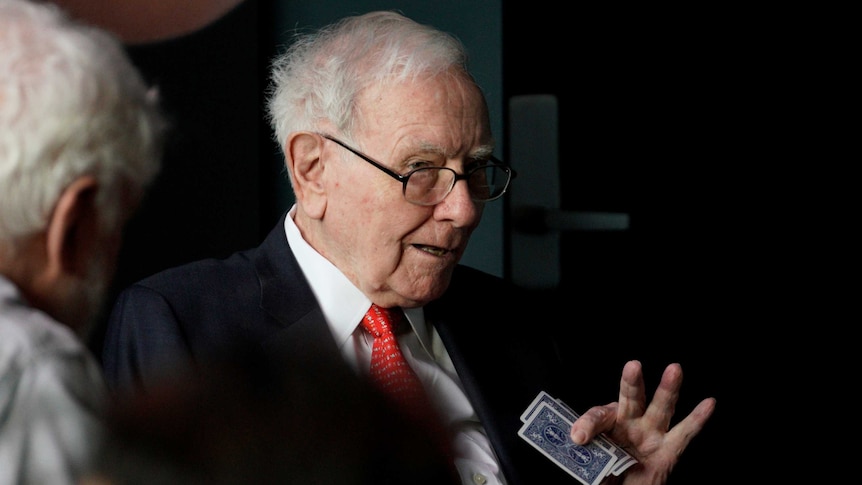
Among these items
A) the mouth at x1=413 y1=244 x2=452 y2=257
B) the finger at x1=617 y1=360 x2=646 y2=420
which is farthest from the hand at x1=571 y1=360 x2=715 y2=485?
the mouth at x1=413 y1=244 x2=452 y2=257

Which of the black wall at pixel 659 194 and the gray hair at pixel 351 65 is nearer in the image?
the gray hair at pixel 351 65

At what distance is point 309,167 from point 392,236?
0.19m

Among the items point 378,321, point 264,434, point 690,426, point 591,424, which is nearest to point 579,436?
point 591,424

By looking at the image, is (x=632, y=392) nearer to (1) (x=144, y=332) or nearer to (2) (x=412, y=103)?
(2) (x=412, y=103)

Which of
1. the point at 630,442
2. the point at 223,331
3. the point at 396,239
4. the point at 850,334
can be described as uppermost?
the point at 396,239

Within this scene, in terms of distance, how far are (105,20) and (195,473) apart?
68 cm

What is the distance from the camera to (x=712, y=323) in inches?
114

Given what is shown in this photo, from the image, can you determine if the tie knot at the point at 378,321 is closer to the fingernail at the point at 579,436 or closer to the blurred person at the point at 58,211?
the fingernail at the point at 579,436

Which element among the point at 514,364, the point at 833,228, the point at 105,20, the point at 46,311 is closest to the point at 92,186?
the point at 46,311

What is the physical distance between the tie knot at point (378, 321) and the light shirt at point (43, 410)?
98cm

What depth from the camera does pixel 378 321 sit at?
1590 millimetres

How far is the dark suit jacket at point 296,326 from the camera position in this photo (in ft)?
4.44

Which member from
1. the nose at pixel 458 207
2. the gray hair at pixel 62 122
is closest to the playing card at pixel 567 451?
the nose at pixel 458 207

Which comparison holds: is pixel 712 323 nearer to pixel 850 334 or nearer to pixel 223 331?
pixel 850 334
